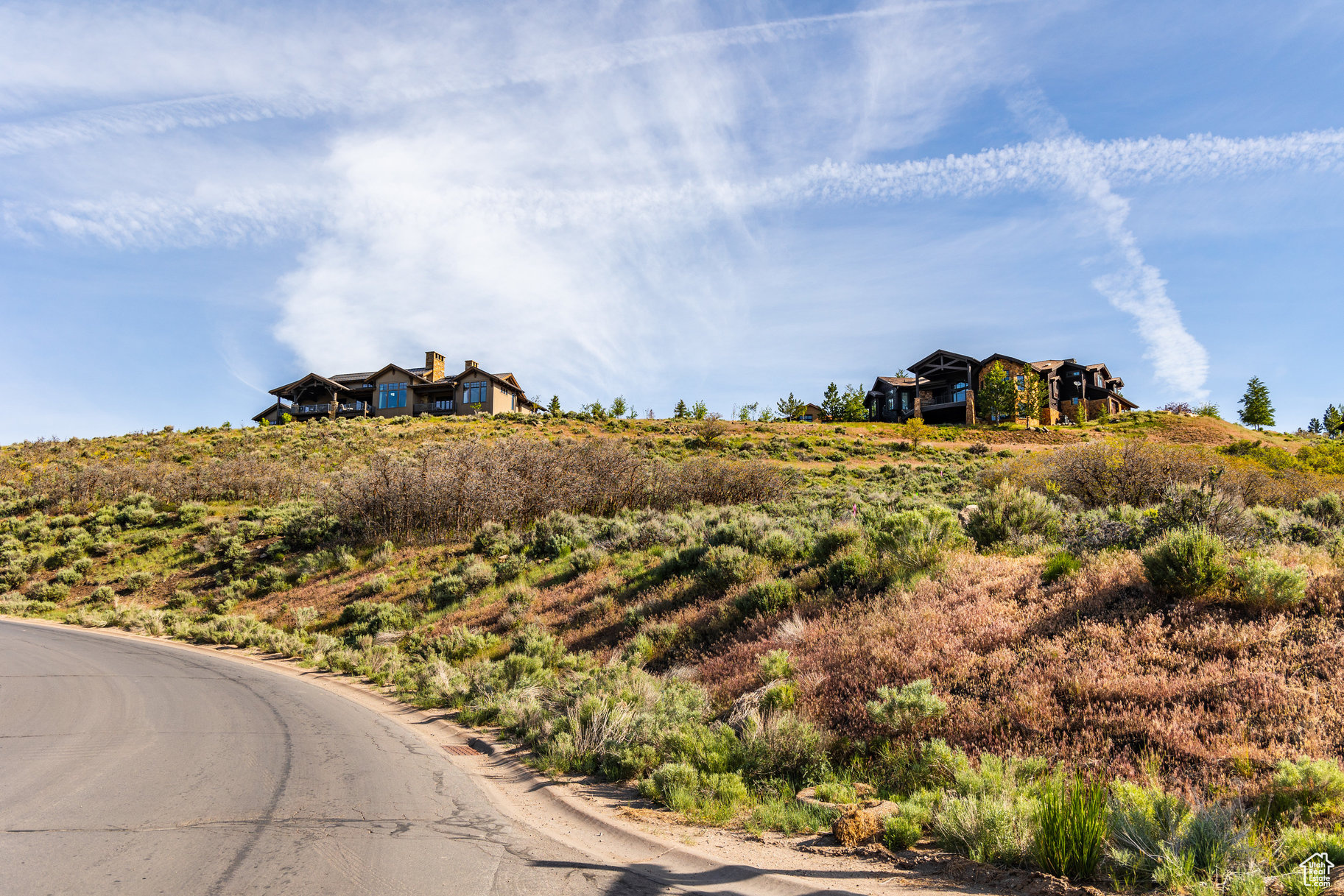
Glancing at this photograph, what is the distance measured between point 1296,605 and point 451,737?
9.69 m

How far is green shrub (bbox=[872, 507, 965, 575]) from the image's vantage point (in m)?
9.96

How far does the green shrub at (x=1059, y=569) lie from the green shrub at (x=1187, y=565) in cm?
103

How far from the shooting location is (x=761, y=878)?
4328mm

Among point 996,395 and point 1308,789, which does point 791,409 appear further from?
point 1308,789

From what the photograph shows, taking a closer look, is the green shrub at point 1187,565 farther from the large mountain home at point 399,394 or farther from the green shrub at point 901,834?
the large mountain home at point 399,394

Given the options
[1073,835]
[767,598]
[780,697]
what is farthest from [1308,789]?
[767,598]

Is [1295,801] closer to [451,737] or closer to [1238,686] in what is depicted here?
[1238,686]

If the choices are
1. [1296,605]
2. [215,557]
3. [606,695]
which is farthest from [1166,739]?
[215,557]

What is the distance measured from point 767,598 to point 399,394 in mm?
63955

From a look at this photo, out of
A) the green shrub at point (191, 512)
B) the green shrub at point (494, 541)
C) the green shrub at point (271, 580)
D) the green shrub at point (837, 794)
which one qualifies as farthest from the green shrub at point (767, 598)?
the green shrub at point (191, 512)

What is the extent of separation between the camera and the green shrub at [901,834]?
464 cm

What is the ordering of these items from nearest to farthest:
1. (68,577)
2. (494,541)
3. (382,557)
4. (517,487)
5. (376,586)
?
1. (376,586)
2. (494,541)
3. (382,557)
4. (517,487)
5. (68,577)

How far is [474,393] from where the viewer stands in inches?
2581

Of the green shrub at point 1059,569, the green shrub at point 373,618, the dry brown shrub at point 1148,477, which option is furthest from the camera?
the dry brown shrub at point 1148,477
